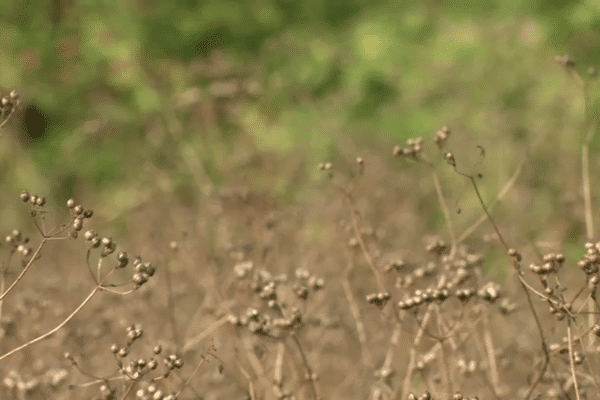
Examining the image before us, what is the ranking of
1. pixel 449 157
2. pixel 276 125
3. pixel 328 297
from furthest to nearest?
pixel 276 125 < pixel 328 297 < pixel 449 157

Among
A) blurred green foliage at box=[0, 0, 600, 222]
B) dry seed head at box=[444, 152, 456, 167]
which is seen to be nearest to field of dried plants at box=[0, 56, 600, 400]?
dry seed head at box=[444, 152, 456, 167]

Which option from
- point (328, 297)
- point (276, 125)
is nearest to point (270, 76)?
point (276, 125)

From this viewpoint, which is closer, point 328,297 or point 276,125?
point 328,297

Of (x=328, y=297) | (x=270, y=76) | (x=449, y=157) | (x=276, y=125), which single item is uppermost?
(x=270, y=76)

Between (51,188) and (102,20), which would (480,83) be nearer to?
(102,20)

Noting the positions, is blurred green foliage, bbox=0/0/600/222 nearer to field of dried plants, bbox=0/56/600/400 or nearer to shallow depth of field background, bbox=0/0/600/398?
shallow depth of field background, bbox=0/0/600/398

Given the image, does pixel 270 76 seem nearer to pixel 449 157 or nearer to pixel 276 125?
pixel 276 125

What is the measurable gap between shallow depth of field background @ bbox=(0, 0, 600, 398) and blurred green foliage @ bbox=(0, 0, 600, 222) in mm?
19

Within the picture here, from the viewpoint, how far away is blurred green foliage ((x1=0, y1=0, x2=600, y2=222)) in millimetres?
5945

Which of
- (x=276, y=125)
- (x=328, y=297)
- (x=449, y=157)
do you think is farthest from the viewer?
(x=276, y=125)

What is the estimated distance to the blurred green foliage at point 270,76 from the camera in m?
5.95

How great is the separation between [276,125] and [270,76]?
0.47 metres

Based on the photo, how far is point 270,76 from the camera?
6738mm

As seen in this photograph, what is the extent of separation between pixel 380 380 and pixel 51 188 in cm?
570
